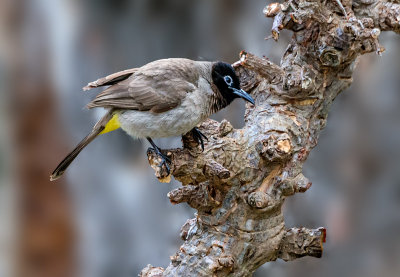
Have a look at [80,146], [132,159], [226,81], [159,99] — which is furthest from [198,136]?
[132,159]

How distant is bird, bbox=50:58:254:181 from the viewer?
2607 millimetres

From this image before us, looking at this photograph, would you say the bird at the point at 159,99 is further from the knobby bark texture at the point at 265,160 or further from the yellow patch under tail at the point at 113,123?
the knobby bark texture at the point at 265,160

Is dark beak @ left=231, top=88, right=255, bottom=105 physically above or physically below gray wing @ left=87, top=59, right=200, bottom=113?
above

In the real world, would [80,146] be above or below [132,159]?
below

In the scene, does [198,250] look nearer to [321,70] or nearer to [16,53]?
[321,70]

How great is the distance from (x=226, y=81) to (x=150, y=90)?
1.24 feet

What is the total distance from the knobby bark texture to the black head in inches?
4.8

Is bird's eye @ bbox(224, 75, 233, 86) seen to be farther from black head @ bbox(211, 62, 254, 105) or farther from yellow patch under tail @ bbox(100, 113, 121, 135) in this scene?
yellow patch under tail @ bbox(100, 113, 121, 135)

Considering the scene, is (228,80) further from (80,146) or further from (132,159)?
(132,159)

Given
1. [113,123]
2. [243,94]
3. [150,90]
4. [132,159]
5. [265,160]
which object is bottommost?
[265,160]

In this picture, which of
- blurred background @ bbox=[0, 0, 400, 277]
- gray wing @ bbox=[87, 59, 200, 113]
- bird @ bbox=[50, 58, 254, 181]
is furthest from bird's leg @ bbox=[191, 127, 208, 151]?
blurred background @ bbox=[0, 0, 400, 277]

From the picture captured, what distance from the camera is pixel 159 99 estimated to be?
2.62m

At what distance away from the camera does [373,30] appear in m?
2.46

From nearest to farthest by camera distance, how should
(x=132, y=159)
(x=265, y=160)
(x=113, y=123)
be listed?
(x=265, y=160) < (x=113, y=123) < (x=132, y=159)
